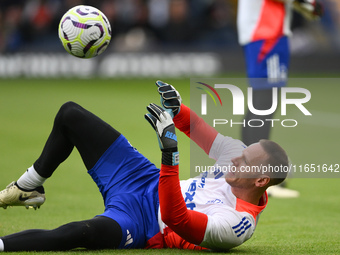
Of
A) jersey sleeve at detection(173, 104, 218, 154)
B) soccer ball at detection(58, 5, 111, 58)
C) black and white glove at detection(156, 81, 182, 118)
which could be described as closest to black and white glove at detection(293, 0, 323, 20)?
soccer ball at detection(58, 5, 111, 58)

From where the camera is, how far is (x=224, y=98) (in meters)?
6.14

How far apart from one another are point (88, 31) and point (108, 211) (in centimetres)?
202

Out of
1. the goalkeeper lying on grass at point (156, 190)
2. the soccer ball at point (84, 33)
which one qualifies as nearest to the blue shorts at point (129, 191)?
the goalkeeper lying on grass at point (156, 190)

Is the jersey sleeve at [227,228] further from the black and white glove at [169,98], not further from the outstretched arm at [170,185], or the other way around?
the black and white glove at [169,98]

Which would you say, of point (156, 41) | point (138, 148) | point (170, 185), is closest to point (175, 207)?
point (170, 185)

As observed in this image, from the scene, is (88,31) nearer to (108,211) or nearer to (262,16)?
(108,211)

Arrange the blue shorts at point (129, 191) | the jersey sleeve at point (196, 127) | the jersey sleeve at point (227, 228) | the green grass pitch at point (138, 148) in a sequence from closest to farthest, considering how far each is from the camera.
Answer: the jersey sleeve at point (227, 228)
the blue shorts at point (129, 191)
the jersey sleeve at point (196, 127)
the green grass pitch at point (138, 148)

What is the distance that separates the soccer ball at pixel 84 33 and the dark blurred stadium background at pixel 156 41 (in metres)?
13.2

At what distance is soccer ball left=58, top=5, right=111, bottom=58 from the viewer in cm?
612

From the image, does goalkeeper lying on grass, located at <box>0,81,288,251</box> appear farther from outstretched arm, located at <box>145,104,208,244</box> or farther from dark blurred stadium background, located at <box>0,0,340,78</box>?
dark blurred stadium background, located at <box>0,0,340,78</box>

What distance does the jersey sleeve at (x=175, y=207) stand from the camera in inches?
169

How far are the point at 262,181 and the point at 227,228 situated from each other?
439mm

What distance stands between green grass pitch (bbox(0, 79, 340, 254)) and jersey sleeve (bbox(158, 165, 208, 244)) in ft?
1.48

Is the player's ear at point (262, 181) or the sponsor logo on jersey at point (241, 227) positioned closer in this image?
the sponsor logo on jersey at point (241, 227)
